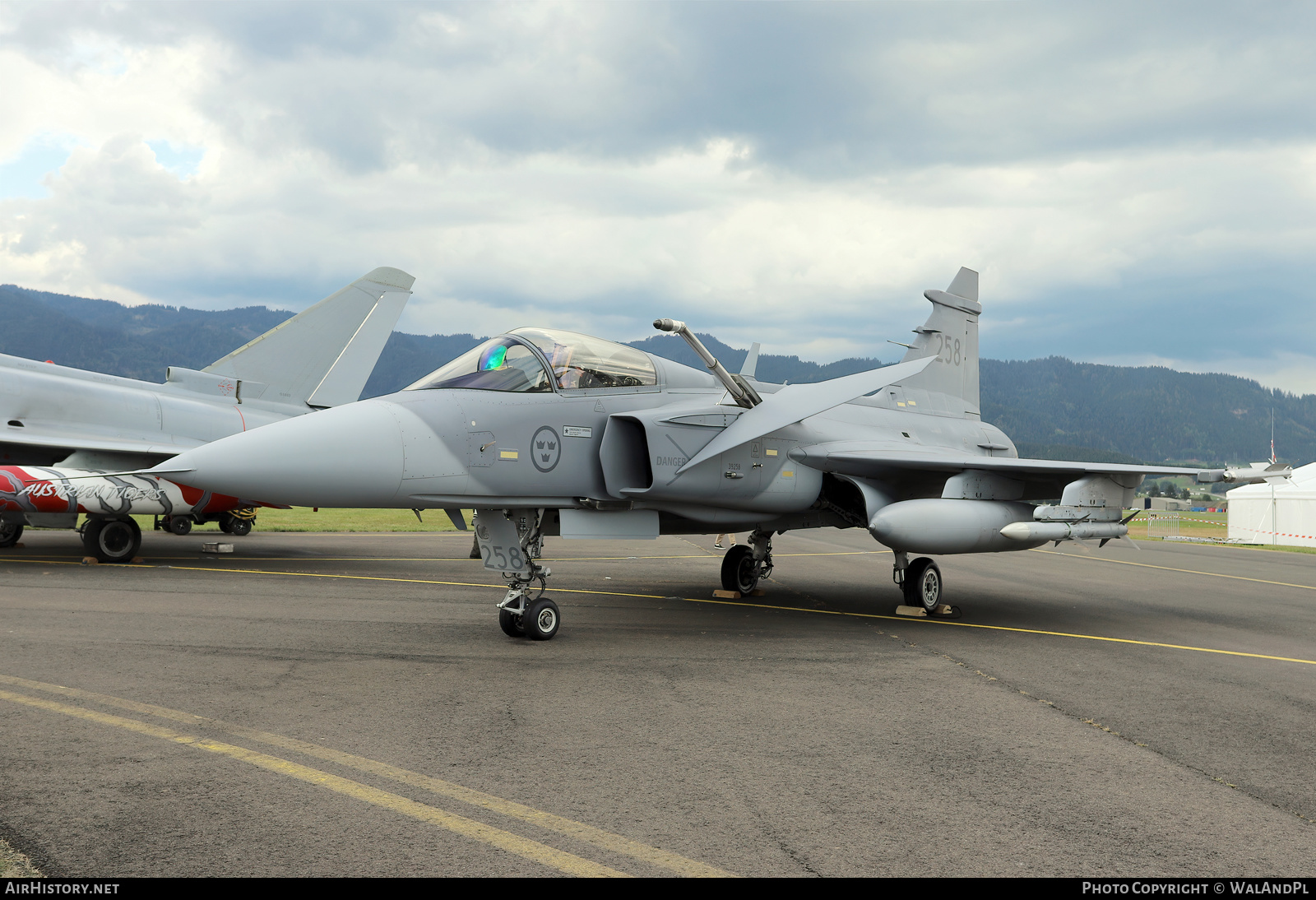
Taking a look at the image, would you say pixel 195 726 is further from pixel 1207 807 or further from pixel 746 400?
pixel 746 400

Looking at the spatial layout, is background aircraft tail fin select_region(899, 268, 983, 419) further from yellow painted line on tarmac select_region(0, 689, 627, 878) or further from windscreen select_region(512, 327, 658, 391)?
yellow painted line on tarmac select_region(0, 689, 627, 878)

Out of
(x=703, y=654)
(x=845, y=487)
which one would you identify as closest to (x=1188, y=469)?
(x=845, y=487)

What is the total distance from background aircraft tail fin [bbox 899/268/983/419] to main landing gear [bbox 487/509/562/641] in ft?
23.5

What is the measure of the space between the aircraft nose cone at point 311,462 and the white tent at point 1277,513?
33.1 meters

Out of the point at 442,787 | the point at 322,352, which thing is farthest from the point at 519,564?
the point at 322,352

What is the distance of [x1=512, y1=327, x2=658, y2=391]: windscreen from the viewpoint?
26.9 ft

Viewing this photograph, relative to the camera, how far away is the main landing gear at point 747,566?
39.8ft

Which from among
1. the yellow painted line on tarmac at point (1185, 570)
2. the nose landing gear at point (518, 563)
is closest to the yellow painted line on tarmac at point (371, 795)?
the nose landing gear at point (518, 563)

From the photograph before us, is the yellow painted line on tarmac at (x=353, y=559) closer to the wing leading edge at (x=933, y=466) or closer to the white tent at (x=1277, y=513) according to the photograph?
the wing leading edge at (x=933, y=466)

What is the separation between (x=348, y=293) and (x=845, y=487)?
43.4 ft

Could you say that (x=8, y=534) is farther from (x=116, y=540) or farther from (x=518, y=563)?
(x=518, y=563)

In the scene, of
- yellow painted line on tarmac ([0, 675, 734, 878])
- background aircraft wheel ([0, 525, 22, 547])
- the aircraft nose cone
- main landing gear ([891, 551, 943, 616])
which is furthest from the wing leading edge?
background aircraft wheel ([0, 525, 22, 547])

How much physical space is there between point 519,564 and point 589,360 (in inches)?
78.8

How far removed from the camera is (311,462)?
664 cm
